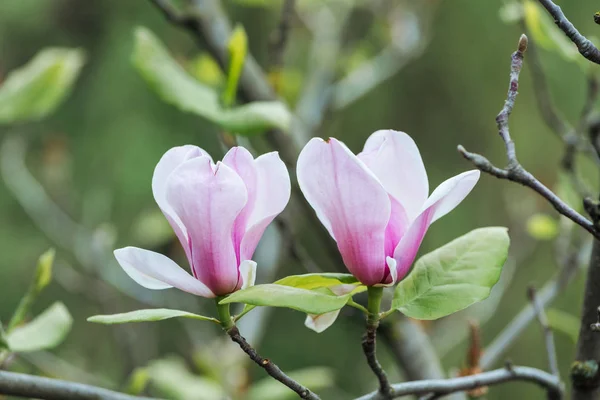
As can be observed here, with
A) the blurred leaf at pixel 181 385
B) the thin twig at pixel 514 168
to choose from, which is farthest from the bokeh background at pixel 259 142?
the thin twig at pixel 514 168

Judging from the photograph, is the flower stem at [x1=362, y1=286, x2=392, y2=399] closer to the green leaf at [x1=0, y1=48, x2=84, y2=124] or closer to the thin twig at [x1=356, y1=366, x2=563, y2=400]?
the thin twig at [x1=356, y1=366, x2=563, y2=400]

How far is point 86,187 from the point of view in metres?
2.08

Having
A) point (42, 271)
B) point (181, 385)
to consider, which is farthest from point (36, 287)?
point (181, 385)

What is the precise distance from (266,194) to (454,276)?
74mm

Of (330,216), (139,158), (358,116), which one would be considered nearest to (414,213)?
(330,216)

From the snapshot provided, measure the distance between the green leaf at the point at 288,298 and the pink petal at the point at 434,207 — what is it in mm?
30

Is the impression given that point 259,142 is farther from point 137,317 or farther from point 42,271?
point 137,317

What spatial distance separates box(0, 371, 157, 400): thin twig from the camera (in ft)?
0.90

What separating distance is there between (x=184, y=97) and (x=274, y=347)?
67.8 inches

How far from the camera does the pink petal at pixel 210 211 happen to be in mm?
216

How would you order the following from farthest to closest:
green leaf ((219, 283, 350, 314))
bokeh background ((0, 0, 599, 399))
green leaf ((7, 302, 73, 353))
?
bokeh background ((0, 0, 599, 399)) < green leaf ((7, 302, 73, 353)) < green leaf ((219, 283, 350, 314))

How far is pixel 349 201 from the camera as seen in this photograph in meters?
0.22

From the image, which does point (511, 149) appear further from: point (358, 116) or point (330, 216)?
point (358, 116)

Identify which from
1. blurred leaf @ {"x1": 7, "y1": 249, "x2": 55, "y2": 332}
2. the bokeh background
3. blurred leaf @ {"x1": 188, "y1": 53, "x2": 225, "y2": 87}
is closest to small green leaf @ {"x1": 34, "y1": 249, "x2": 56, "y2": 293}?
blurred leaf @ {"x1": 7, "y1": 249, "x2": 55, "y2": 332}
